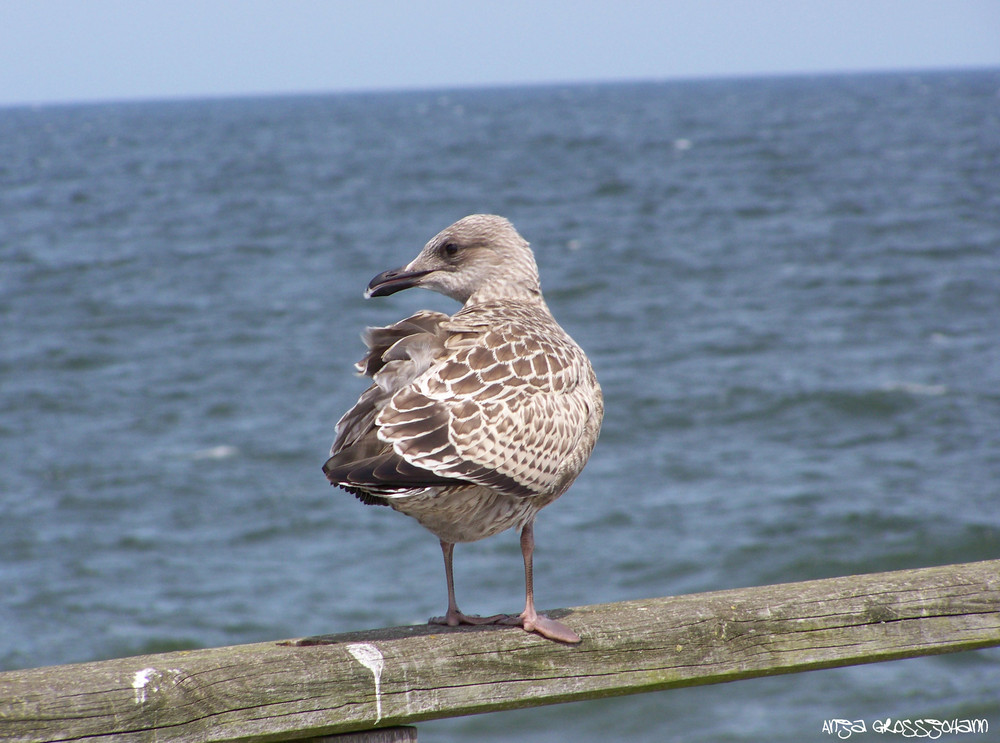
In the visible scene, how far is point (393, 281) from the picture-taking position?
404 cm

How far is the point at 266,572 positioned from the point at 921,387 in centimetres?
1120

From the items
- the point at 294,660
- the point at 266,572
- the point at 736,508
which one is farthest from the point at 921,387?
the point at 294,660

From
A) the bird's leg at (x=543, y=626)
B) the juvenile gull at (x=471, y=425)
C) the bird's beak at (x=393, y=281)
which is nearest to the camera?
the bird's leg at (x=543, y=626)

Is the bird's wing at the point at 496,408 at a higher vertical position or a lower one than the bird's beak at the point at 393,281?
lower

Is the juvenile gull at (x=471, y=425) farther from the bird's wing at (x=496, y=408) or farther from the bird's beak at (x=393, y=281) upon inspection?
the bird's beak at (x=393, y=281)

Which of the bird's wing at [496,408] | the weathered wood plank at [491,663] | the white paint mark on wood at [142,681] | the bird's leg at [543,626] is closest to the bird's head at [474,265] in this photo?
the bird's wing at [496,408]

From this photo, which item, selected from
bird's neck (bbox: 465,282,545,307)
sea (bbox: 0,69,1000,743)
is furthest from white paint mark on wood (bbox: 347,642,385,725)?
sea (bbox: 0,69,1000,743)

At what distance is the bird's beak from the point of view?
3994mm

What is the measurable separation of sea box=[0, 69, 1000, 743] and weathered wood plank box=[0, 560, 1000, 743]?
23.7 feet

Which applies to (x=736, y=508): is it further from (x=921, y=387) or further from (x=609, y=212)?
(x=609, y=212)

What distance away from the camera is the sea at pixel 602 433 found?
11883 mm

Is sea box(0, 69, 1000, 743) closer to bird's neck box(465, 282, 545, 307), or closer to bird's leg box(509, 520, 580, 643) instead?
bird's neck box(465, 282, 545, 307)

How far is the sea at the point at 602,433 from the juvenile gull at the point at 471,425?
707cm

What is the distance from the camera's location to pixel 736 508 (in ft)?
46.6
